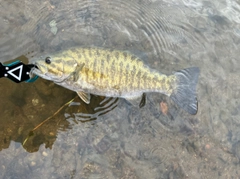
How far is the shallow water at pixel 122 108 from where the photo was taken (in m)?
4.36

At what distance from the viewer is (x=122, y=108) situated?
4.67m

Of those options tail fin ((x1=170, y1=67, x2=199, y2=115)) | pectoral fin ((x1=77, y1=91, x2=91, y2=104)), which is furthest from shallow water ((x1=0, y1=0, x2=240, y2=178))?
tail fin ((x1=170, y1=67, x2=199, y2=115))

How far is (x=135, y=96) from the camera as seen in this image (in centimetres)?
446

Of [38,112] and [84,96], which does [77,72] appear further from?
[38,112]

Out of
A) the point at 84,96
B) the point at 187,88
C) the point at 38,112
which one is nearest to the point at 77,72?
the point at 84,96

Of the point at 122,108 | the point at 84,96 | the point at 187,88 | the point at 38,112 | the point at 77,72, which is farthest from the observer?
the point at 122,108

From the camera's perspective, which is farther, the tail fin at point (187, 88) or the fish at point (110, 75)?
the tail fin at point (187, 88)

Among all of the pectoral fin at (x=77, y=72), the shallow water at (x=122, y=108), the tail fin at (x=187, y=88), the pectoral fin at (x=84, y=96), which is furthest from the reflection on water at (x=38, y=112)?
the tail fin at (x=187, y=88)

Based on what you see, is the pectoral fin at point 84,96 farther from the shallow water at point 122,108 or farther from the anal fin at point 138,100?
the anal fin at point 138,100

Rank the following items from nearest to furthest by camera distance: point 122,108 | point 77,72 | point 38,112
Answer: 1. point 77,72
2. point 38,112
3. point 122,108

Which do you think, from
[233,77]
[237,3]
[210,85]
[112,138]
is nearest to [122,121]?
[112,138]

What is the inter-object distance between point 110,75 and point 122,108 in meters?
0.68

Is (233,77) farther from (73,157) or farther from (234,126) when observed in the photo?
(73,157)

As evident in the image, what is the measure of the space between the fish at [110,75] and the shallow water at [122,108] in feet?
1.03
